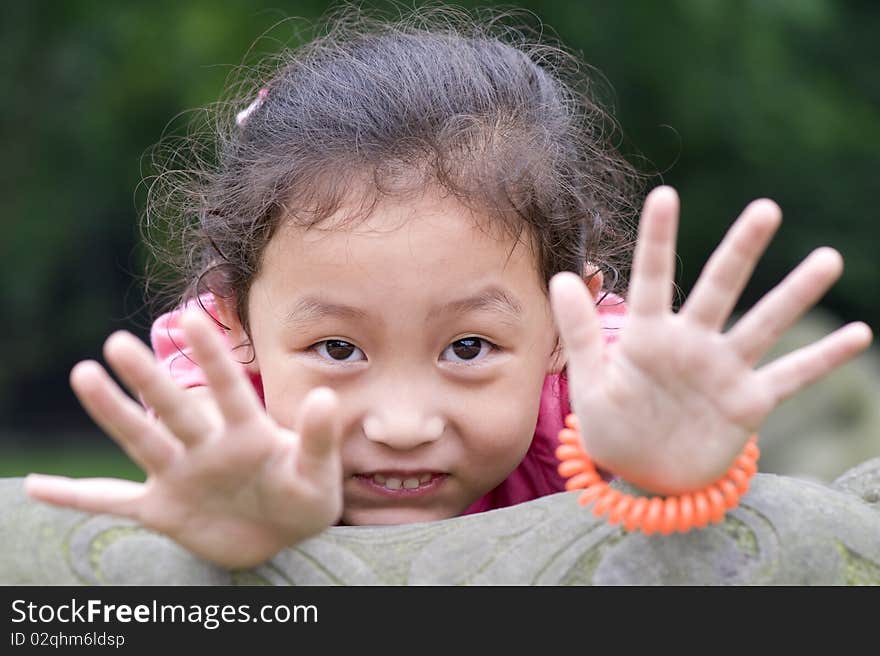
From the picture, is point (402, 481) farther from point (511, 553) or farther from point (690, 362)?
point (690, 362)

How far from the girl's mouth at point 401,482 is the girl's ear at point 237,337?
47cm

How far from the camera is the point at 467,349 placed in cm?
202

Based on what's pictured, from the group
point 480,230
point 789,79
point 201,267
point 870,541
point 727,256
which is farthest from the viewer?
point 789,79

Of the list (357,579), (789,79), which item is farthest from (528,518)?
(789,79)

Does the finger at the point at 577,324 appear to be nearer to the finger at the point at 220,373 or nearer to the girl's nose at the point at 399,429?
the finger at the point at 220,373

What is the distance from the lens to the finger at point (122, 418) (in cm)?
131

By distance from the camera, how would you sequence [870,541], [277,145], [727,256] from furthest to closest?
[277,145]
[870,541]
[727,256]

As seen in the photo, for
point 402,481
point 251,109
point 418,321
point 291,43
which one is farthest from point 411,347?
point 291,43

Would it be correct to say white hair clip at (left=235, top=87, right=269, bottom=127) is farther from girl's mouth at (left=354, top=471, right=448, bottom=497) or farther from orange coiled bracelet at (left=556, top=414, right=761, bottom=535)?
orange coiled bracelet at (left=556, top=414, right=761, bottom=535)

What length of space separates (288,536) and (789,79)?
698cm

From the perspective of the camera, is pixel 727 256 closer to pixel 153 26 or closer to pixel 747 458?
pixel 747 458

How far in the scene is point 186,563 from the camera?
1436mm

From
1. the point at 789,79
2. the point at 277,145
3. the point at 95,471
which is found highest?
the point at 789,79

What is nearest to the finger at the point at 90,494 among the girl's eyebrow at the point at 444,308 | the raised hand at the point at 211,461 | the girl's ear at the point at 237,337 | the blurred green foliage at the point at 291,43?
the raised hand at the point at 211,461
